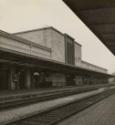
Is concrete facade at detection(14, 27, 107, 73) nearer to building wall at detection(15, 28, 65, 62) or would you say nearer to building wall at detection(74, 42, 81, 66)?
building wall at detection(15, 28, 65, 62)

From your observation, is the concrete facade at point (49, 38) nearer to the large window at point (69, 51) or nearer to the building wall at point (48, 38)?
the building wall at point (48, 38)

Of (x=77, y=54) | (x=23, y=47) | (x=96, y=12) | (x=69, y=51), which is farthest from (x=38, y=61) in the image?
(x=77, y=54)

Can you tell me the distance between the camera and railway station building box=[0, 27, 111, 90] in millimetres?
33625

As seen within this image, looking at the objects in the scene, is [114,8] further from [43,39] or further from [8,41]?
[43,39]

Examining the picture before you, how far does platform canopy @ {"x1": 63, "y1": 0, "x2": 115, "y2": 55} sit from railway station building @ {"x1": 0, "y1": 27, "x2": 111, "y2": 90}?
17.0 meters

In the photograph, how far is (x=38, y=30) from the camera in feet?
214

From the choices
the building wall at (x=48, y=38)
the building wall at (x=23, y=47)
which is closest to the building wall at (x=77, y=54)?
the building wall at (x=48, y=38)

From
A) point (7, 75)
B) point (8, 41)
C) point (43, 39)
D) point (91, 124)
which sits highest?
point (43, 39)

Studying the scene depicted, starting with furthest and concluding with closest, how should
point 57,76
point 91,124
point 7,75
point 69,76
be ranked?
1. point 69,76
2. point 57,76
3. point 7,75
4. point 91,124

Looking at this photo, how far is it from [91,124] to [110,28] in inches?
197

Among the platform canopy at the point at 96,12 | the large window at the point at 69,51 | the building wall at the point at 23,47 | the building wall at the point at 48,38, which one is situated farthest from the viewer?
the large window at the point at 69,51

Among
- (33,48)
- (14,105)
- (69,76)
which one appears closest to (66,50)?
(69,76)

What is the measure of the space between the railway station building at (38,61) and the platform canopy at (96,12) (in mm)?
16988

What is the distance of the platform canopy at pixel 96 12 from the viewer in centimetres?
462
